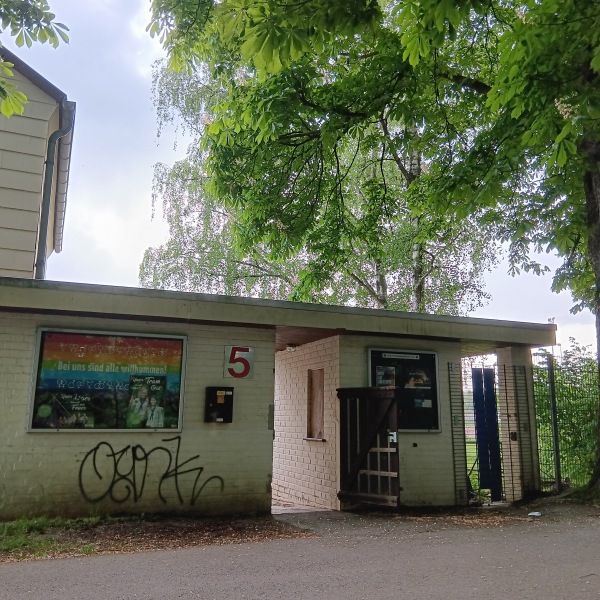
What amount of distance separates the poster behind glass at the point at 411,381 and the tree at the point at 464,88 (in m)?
2.73

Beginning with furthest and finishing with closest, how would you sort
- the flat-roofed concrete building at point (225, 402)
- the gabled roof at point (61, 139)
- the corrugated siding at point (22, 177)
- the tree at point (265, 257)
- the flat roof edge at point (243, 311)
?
1. the tree at point (265, 257)
2. the gabled roof at point (61, 139)
3. the corrugated siding at point (22, 177)
4. the flat-roofed concrete building at point (225, 402)
5. the flat roof edge at point (243, 311)

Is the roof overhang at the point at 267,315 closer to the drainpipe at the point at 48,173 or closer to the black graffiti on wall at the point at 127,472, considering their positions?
the black graffiti on wall at the point at 127,472

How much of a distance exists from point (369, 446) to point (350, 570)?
146 inches

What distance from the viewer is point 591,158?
379 inches

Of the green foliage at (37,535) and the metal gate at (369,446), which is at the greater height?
the metal gate at (369,446)

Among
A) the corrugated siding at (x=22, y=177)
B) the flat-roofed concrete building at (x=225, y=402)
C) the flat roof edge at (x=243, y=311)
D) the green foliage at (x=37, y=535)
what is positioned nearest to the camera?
the green foliage at (x=37, y=535)

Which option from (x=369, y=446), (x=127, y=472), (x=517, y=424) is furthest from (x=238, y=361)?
(x=517, y=424)

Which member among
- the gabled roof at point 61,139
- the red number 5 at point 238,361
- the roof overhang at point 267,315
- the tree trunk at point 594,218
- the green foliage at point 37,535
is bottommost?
the green foliage at point 37,535

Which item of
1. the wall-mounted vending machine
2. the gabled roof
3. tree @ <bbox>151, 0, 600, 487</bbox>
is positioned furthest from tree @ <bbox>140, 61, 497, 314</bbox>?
the wall-mounted vending machine

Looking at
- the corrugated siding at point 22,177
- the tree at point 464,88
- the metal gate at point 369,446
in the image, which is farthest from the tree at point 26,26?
the metal gate at point 369,446

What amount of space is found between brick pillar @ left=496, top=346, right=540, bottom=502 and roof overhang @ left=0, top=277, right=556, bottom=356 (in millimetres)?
439

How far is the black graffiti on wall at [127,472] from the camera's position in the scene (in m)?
8.21

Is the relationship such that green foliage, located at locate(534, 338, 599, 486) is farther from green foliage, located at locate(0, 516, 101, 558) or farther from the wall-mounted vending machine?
green foliage, located at locate(0, 516, 101, 558)

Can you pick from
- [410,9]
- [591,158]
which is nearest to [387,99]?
[591,158]
